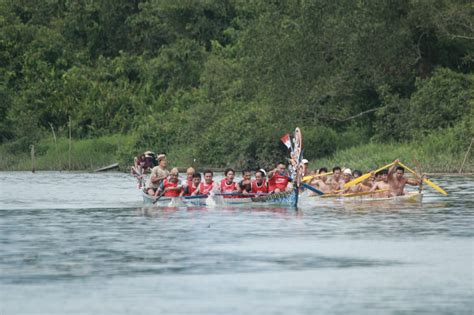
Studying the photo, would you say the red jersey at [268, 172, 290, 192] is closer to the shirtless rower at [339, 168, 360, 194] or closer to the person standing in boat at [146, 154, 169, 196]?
the shirtless rower at [339, 168, 360, 194]

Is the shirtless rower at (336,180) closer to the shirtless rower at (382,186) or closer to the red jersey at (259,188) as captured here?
the shirtless rower at (382,186)

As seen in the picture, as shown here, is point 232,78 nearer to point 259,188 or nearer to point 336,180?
point 336,180

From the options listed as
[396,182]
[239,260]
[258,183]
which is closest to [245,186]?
[258,183]

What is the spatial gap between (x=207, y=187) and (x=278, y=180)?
6.26ft

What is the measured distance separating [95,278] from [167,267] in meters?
1.62

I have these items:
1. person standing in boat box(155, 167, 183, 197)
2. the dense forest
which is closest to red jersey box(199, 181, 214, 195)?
person standing in boat box(155, 167, 183, 197)

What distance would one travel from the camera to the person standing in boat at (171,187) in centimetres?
3425

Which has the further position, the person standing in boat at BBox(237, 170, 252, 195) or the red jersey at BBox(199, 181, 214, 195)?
the red jersey at BBox(199, 181, 214, 195)

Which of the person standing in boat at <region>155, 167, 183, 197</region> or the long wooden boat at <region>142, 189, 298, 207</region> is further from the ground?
the person standing in boat at <region>155, 167, 183, 197</region>

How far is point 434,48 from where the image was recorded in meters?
56.7

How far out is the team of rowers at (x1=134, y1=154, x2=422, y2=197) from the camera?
33781mm

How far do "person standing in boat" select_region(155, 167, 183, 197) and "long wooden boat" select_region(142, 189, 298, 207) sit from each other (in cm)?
16

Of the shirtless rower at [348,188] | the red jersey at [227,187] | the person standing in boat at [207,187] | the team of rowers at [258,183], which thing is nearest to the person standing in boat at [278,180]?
the team of rowers at [258,183]

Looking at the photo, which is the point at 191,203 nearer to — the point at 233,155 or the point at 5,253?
the point at 5,253
